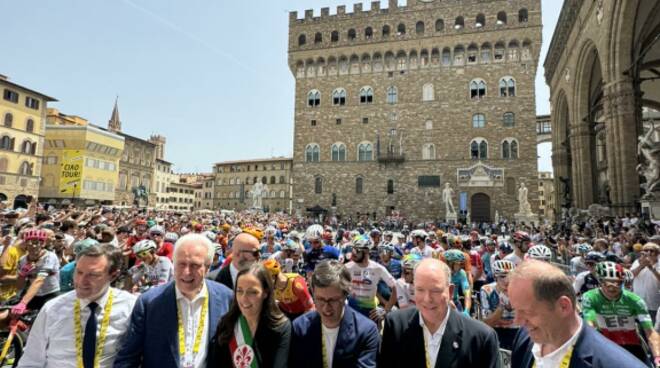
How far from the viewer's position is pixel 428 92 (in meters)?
33.2

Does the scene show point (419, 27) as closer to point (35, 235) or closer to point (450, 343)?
point (35, 235)

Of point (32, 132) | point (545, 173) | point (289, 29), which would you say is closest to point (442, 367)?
point (289, 29)

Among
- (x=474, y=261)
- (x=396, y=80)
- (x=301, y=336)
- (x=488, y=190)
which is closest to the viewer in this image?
(x=301, y=336)

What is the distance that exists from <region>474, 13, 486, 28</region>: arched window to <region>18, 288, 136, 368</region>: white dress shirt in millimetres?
36429

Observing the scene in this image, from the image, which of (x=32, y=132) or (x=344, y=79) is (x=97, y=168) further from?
(x=344, y=79)

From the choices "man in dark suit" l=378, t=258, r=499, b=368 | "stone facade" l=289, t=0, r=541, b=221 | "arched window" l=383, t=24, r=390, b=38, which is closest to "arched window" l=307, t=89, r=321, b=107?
"stone facade" l=289, t=0, r=541, b=221

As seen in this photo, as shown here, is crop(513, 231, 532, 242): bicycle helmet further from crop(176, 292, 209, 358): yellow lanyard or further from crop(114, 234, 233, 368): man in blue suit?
crop(176, 292, 209, 358): yellow lanyard

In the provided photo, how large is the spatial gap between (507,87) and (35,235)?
3441 cm

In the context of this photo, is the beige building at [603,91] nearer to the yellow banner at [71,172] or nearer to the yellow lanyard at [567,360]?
the yellow lanyard at [567,360]

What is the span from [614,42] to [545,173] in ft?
275

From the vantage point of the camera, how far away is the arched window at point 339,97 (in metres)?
35.3

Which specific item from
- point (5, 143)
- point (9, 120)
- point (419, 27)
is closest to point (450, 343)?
point (419, 27)

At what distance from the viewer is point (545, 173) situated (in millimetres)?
86812

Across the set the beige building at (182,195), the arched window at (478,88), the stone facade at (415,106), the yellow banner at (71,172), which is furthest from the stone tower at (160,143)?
the arched window at (478,88)
